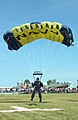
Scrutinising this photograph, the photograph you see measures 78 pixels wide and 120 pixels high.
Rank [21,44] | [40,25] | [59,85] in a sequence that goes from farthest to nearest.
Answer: [59,85]
[21,44]
[40,25]

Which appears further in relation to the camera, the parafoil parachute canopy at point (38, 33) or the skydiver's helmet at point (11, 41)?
the skydiver's helmet at point (11, 41)

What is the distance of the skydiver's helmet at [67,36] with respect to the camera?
22.9 m

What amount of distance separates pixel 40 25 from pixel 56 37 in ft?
5.09

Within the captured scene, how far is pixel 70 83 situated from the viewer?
87938 mm

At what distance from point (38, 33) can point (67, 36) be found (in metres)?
1.98

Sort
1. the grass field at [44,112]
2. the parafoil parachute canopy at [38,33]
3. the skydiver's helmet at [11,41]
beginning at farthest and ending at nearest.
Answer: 1. the skydiver's helmet at [11,41]
2. the parafoil parachute canopy at [38,33]
3. the grass field at [44,112]

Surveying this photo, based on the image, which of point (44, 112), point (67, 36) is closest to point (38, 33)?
point (67, 36)

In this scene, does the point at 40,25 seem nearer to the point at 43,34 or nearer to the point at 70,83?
the point at 43,34

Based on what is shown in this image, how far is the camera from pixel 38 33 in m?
23.0

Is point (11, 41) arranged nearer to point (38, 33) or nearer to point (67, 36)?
point (38, 33)

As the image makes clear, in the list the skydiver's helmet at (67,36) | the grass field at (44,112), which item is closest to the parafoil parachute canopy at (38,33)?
the skydiver's helmet at (67,36)

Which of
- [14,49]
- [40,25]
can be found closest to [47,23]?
[40,25]

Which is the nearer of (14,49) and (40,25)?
(40,25)

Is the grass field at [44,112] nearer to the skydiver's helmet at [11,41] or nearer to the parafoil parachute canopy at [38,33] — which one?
the skydiver's helmet at [11,41]
